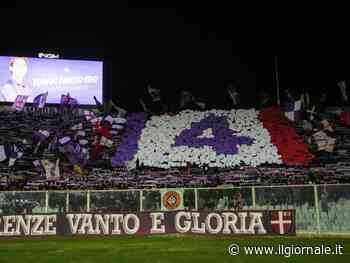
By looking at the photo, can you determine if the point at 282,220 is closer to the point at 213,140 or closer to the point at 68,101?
the point at 213,140

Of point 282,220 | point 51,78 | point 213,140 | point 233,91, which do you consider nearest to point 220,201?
→ point 282,220

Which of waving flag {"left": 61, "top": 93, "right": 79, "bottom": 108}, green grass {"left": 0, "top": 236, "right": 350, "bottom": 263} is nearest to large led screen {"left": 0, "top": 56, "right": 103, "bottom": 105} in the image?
waving flag {"left": 61, "top": 93, "right": 79, "bottom": 108}

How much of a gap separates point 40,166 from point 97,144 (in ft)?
11.8

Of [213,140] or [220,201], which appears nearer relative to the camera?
[220,201]

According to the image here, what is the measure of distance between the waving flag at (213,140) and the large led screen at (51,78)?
11.1 feet

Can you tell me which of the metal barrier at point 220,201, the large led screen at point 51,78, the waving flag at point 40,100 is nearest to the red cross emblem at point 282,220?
the metal barrier at point 220,201

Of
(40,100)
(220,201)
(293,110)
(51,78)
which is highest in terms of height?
(51,78)

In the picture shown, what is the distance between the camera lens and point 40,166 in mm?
26328

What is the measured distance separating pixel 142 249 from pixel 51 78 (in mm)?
17692

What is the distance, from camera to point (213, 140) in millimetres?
29047

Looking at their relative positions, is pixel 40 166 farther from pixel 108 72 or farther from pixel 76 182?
pixel 108 72

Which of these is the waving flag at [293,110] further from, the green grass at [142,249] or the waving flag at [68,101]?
the waving flag at [68,101]

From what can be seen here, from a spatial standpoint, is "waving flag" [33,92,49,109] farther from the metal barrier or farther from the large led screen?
the metal barrier

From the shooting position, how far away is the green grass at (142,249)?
1359cm
